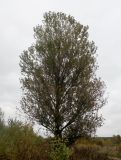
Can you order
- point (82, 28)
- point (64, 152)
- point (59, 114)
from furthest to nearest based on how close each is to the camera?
point (82, 28), point (59, 114), point (64, 152)

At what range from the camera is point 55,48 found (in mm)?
26406

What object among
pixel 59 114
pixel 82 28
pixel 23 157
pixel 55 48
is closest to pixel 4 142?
pixel 23 157

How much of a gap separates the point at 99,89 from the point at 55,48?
3.63m

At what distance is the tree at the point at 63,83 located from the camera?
25688 millimetres

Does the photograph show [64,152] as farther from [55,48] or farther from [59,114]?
[55,48]

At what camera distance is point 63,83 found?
26188 mm

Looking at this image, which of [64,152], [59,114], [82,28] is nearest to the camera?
[64,152]

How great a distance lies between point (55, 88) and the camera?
25781mm

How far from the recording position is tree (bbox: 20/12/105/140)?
1011 inches

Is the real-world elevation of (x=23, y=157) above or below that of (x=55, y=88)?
below

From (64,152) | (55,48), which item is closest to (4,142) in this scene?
(64,152)

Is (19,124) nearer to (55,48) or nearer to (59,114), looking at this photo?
(59,114)

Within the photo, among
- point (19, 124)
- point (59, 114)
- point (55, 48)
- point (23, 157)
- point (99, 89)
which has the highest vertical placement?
point (55, 48)

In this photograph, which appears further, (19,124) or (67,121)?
(67,121)
